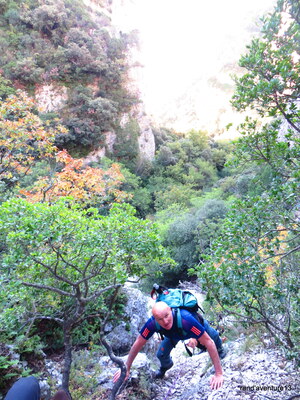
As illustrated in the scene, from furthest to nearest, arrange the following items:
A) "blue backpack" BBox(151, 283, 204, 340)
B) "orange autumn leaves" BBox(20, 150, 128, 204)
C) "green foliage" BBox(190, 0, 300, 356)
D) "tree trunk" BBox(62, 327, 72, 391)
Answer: "orange autumn leaves" BBox(20, 150, 128, 204) → "tree trunk" BBox(62, 327, 72, 391) → "blue backpack" BBox(151, 283, 204, 340) → "green foliage" BBox(190, 0, 300, 356)

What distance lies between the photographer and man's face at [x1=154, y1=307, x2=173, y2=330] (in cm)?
263

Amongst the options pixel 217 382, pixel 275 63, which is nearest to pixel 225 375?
pixel 217 382

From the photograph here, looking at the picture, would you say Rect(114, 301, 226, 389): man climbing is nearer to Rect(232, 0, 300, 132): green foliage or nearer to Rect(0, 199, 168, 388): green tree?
Rect(0, 199, 168, 388): green tree

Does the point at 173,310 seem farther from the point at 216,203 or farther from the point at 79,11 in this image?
the point at 79,11

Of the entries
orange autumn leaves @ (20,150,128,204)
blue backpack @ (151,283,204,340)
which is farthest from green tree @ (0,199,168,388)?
orange autumn leaves @ (20,150,128,204)

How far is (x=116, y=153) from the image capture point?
75.8 feet

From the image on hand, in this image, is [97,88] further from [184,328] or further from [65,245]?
[184,328]

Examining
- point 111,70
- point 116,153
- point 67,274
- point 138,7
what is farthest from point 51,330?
point 138,7

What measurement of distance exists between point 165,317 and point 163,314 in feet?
0.15

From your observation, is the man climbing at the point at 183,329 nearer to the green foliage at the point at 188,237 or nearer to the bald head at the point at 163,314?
the bald head at the point at 163,314

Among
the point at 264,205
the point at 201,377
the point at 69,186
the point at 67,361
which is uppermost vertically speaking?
the point at 69,186

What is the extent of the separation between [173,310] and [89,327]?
3.60 m

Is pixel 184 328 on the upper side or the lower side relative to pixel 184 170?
lower

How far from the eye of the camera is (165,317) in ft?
8.68
